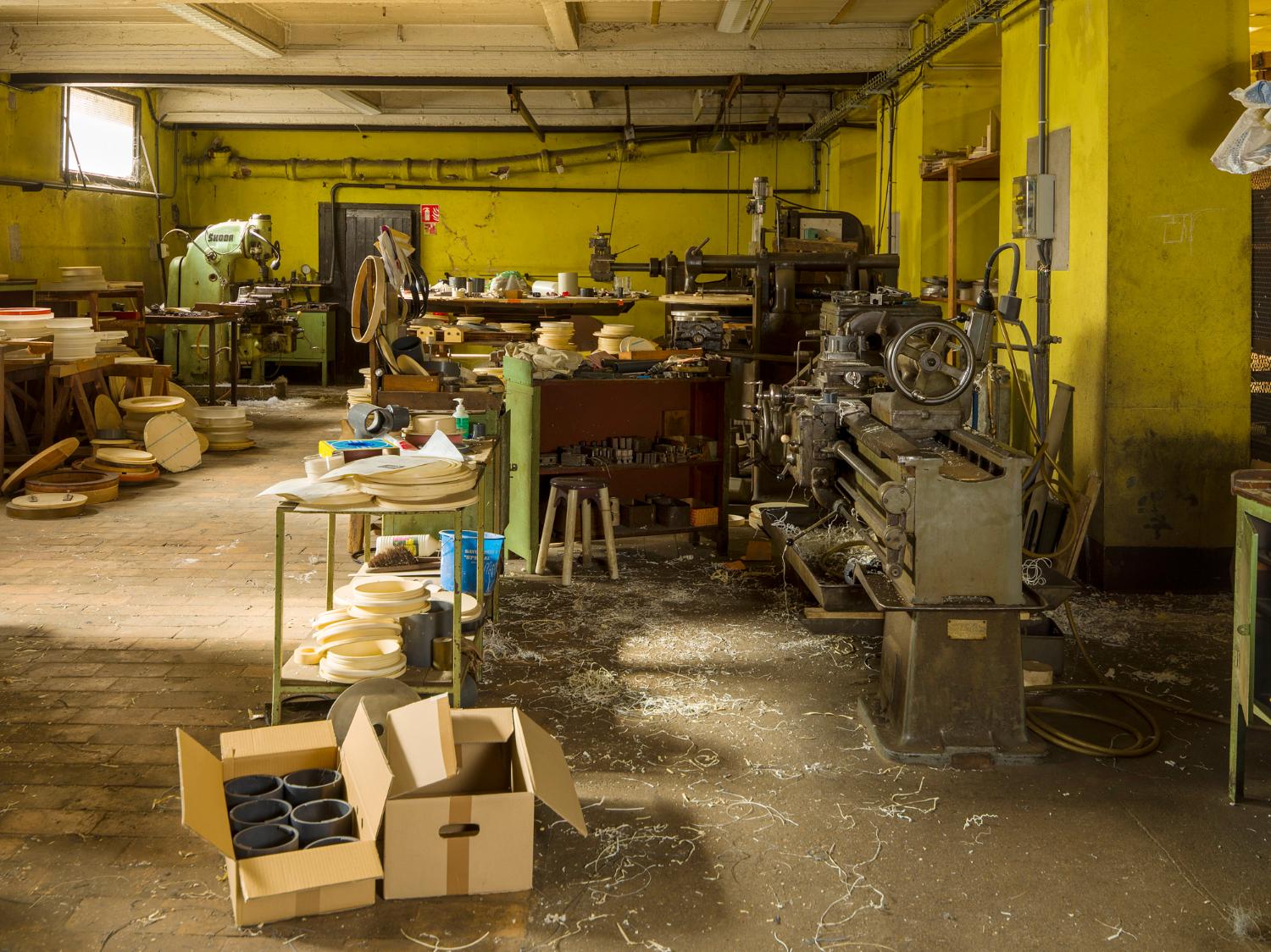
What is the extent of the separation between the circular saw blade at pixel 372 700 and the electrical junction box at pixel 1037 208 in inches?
152

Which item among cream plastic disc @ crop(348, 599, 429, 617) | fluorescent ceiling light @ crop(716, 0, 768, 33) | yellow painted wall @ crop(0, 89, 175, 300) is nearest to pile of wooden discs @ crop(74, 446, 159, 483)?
yellow painted wall @ crop(0, 89, 175, 300)

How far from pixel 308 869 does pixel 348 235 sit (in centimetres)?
1255

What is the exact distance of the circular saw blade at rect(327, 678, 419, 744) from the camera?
3225 mm

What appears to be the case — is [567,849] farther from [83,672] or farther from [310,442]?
[310,442]

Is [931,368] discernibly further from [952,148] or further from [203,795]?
[952,148]

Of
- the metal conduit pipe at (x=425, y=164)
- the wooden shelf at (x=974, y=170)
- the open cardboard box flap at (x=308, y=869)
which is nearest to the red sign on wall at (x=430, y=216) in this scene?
the metal conduit pipe at (x=425, y=164)

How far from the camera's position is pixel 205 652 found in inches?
169

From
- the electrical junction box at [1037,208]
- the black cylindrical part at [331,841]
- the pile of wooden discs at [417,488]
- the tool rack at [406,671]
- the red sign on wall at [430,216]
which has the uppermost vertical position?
the red sign on wall at [430,216]

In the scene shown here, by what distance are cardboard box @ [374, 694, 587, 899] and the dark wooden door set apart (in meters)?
11.9

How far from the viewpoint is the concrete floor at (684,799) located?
254cm

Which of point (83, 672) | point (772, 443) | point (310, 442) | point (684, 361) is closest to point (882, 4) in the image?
point (684, 361)

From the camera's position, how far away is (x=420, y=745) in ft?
8.97

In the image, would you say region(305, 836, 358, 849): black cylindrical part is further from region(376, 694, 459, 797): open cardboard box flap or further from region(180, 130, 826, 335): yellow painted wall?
region(180, 130, 826, 335): yellow painted wall

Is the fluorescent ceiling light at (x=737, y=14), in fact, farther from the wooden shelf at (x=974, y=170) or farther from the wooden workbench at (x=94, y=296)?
the wooden workbench at (x=94, y=296)
